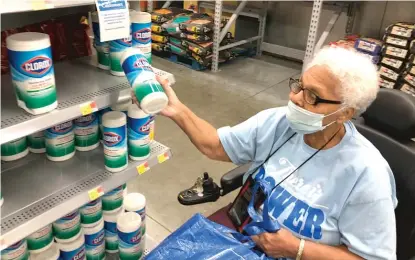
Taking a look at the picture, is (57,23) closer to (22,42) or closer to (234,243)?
(22,42)

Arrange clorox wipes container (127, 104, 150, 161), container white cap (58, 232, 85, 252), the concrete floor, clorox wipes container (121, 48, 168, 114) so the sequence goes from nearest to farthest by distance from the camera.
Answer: clorox wipes container (121, 48, 168, 114) → clorox wipes container (127, 104, 150, 161) → container white cap (58, 232, 85, 252) → the concrete floor

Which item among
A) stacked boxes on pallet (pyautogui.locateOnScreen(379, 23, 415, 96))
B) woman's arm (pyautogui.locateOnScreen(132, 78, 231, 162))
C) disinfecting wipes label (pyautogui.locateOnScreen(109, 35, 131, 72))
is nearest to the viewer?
disinfecting wipes label (pyautogui.locateOnScreen(109, 35, 131, 72))

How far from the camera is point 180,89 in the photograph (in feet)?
14.1

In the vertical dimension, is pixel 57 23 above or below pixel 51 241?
above

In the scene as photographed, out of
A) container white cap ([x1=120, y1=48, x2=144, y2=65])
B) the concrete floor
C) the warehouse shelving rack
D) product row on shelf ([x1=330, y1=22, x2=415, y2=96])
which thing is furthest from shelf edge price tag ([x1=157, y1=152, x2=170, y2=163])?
product row on shelf ([x1=330, y1=22, x2=415, y2=96])

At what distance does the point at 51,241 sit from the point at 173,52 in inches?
149

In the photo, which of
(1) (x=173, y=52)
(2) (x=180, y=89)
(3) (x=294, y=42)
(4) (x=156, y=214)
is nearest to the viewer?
(4) (x=156, y=214)

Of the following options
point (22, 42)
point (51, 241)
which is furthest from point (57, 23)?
point (51, 241)

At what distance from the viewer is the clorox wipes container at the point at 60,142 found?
1.38m

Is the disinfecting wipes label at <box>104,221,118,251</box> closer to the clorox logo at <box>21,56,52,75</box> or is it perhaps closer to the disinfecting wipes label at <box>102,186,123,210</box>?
the disinfecting wipes label at <box>102,186,123,210</box>

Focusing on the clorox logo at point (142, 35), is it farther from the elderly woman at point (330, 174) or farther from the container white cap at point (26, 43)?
the container white cap at point (26, 43)

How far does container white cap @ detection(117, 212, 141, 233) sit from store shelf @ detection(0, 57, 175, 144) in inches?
23.8

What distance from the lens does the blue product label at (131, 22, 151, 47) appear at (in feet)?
4.42

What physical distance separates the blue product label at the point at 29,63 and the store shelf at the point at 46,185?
0.42 meters
